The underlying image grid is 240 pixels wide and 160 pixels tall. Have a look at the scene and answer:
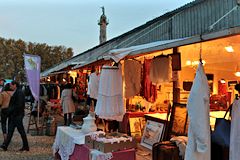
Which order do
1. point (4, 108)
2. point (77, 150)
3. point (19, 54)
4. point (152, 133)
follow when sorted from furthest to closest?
point (19, 54), point (4, 108), point (152, 133), point (77, 150)

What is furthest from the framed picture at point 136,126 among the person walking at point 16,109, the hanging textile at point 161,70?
the person walking at point 16,109

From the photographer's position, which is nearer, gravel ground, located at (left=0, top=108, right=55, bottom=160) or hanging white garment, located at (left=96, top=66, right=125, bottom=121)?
hanging white garment, located at (left=96, top=66, right=125, bottom=121)

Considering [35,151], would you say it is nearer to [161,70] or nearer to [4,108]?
[4,108]

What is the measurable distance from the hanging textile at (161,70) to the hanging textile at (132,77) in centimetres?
29

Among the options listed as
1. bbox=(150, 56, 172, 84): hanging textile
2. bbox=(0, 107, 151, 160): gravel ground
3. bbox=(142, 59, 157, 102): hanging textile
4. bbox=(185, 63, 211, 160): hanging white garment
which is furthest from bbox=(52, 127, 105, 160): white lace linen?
bbox=(185, 63, 211, 160): hanging white garment

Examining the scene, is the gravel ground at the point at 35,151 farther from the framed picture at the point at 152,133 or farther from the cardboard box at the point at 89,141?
the cardboard box at the point at 89,141

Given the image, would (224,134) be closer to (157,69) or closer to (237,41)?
(237,41)

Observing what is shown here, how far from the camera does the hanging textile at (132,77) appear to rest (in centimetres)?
578

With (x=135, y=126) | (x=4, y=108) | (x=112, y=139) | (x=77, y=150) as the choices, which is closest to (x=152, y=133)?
(x=135, y=126)

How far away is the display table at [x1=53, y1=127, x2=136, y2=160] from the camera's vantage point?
13.7 feet

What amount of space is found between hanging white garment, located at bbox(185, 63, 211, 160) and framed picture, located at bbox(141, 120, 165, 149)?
2583 millimetres

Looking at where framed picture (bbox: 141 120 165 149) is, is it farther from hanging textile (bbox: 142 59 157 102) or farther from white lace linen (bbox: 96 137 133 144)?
white lace linen (bbox: 96 137 133 144)

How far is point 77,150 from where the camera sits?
491 centimetres

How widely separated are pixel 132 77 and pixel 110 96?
1.01 m
